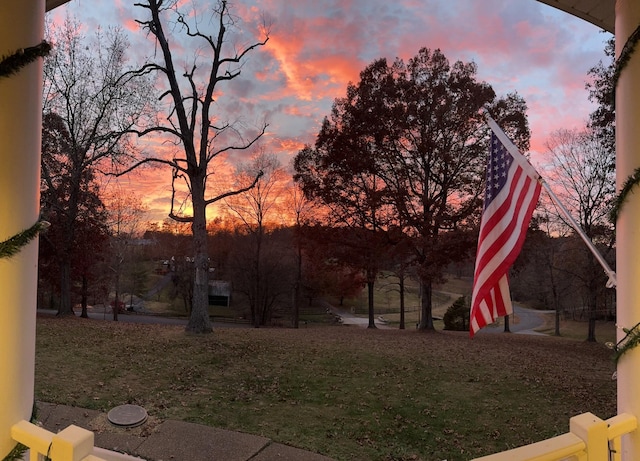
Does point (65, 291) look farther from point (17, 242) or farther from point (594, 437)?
point (594, 437)

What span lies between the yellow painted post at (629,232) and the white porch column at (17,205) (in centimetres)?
300

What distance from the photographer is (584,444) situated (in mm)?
1777

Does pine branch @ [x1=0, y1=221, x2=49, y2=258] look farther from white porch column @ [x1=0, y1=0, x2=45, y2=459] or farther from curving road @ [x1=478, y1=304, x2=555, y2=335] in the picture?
curving road @ [x1=478, y1=304, x2=555, y2=335]

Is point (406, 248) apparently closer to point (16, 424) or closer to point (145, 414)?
point (145, 414)

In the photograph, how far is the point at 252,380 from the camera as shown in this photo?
6.47 m

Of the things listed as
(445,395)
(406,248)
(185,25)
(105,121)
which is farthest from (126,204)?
(445,395)

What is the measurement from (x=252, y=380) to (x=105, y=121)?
46.3 ft

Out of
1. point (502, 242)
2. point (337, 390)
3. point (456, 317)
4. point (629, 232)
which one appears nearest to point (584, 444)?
point (629, 232)

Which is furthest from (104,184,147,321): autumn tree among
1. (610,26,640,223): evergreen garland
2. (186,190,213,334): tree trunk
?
(610,26,640,223): evergreen garland

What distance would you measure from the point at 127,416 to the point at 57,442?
11.2ft

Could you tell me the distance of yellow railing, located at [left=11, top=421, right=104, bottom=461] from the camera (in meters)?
1.55

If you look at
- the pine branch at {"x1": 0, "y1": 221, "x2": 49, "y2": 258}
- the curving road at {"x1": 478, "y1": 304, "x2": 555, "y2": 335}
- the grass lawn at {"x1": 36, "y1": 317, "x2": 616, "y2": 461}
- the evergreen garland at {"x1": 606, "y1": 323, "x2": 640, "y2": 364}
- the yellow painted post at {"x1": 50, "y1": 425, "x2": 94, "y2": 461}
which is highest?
the pine branch at {"x1": 0, "y1": 221, "x2": 49, "y2": 258}

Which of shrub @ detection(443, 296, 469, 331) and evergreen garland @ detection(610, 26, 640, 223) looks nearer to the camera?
evergreen garland @ detection(610, 26, 640, 223)

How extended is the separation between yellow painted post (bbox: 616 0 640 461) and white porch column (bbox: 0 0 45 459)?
3004 millimetres
